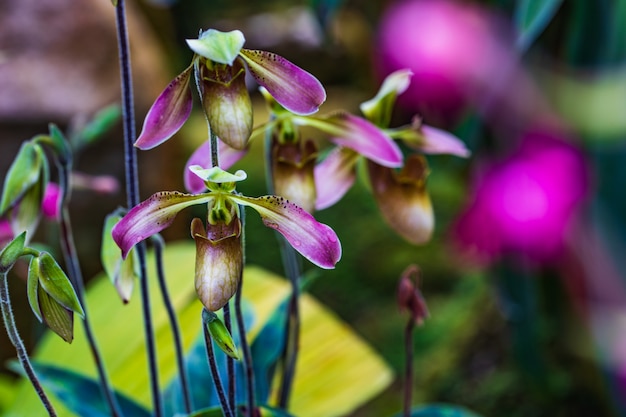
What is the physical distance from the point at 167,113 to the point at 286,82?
0.06 metres

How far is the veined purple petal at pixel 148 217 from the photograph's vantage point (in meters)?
0.31

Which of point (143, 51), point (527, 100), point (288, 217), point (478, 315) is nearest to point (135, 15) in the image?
point (143, 51)

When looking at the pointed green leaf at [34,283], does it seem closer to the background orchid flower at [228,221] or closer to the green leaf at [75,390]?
the background orchid flower at [228,221]

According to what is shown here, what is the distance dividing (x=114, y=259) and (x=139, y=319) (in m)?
0.33

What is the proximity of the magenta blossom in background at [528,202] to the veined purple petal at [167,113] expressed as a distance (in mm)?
719

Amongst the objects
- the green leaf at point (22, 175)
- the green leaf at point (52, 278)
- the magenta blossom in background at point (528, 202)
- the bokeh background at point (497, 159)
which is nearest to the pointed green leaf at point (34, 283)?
the green leaf at point (52, 278)

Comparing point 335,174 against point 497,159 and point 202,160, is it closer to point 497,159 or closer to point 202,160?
point 202,160

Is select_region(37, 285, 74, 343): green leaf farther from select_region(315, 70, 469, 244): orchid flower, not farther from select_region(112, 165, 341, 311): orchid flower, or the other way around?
select_region(315, 70, 469, 244): orchid flower

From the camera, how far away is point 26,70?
1094 millimetres

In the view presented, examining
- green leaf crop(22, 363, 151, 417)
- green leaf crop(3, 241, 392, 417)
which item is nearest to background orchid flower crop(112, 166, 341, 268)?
green leaf crop(22, 363, 151, 417)

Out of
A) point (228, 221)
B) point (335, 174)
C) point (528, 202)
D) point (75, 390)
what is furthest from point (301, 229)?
point (528, 202)

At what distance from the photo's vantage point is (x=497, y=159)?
102 cm

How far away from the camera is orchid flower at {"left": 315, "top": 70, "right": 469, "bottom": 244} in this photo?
1.46 ft

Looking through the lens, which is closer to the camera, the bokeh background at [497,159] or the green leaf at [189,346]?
the green leaf at [189,346]
